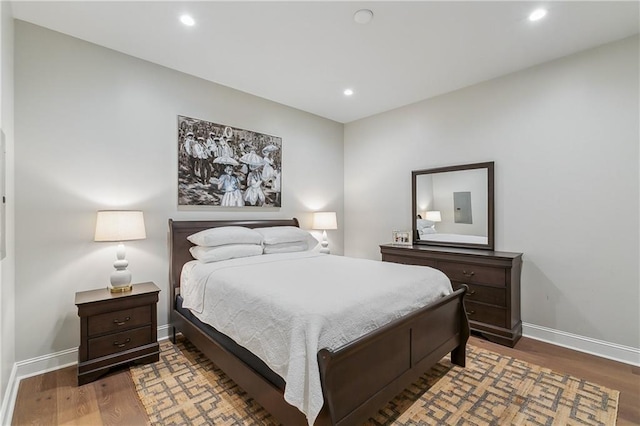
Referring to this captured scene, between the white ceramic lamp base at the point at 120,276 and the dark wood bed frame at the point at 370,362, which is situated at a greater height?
the white ceramic lamp base at the point at 120,276

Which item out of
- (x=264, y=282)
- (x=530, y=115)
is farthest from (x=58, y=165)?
(x=530, y=115)

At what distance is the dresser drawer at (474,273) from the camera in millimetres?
2953

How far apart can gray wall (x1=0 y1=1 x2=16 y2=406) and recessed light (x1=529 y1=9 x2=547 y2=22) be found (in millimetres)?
3673

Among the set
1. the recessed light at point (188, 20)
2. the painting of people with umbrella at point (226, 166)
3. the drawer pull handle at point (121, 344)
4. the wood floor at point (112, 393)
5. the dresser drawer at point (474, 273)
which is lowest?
the wood floor at point (112, 393)

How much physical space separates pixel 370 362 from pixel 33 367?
269 cm

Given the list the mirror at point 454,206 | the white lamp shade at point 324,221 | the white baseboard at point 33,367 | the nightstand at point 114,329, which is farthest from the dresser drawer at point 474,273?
the white baseboard at point 33,367

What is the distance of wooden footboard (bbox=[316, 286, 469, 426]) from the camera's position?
56.4 inches

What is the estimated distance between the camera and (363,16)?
2.31 metres

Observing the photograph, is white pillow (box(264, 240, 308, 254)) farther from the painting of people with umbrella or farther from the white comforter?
the painting of people with umbrella

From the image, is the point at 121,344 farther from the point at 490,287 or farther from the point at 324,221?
the point at 490,287

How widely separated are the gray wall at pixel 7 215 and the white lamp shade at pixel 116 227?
53 cm

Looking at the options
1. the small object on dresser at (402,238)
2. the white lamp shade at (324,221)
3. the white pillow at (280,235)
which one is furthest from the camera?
the white lamp shade at (324,221)

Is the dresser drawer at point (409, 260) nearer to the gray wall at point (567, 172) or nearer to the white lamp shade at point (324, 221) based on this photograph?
the gray wall at point (567, 172)

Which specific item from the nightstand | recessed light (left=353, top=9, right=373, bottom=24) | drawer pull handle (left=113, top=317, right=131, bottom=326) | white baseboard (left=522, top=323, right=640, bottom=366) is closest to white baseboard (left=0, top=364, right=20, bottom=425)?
the nightstand
